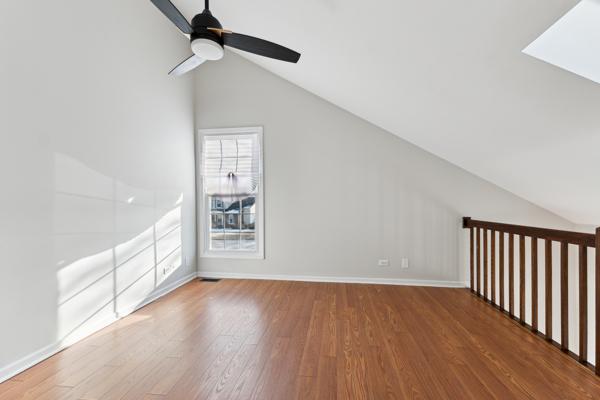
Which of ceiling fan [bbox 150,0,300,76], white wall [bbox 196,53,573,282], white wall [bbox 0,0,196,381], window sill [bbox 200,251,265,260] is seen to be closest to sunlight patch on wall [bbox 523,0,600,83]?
ceiling fan [bbox 150,0,300,76]

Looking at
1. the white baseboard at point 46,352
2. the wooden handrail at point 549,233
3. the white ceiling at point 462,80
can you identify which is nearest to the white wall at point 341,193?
the white ceiling at point 462,80

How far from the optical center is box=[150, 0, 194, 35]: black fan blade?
61.2 inches

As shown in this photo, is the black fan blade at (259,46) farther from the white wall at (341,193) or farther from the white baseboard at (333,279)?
the white baseboard at (333,279)

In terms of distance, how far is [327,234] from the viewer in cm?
393

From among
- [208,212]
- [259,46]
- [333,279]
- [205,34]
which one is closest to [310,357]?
[333,279]

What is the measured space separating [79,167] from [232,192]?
6.64 feet

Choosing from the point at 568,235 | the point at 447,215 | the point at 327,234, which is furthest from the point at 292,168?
the point at 568,235

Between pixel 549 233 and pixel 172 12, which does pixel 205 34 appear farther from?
pixel 549 233

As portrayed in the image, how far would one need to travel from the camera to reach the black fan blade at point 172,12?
155 centimetres

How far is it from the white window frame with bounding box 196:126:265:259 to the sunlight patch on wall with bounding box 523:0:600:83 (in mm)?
3202

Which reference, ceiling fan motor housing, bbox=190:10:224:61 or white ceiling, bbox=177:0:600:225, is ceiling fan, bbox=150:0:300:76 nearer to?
ceiling fan motor housing, bbox=190:10:224:61

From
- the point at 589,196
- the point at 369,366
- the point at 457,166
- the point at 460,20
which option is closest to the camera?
the point at 460,20

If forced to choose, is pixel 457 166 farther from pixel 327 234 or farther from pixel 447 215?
pixel 327 234

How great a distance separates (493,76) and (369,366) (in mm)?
2110
